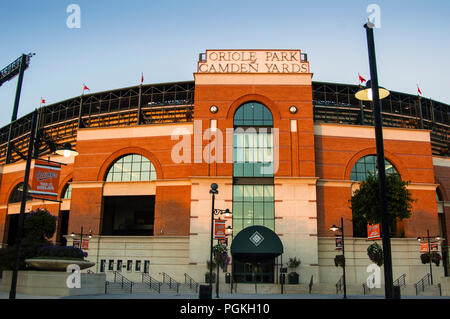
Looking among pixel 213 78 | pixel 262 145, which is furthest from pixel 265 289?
pixel 213 78

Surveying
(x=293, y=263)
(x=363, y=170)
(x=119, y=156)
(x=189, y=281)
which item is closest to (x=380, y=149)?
(x=293, y=263)

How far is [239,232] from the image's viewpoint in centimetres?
3866

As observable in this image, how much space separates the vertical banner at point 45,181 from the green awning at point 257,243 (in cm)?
2146

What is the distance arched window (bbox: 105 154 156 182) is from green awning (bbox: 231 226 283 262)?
43.0 ft

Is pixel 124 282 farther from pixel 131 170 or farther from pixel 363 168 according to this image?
pixel 363 168

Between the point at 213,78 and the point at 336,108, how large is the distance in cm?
2075

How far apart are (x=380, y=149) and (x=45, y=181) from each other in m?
14.8

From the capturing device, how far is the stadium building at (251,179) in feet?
134

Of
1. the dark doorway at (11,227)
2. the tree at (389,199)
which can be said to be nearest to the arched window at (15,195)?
the dark doorway at (11,227)

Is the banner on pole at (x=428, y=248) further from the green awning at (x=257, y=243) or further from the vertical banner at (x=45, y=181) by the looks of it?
the vertical banner at (x=45, y=181)

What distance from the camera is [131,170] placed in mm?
46438

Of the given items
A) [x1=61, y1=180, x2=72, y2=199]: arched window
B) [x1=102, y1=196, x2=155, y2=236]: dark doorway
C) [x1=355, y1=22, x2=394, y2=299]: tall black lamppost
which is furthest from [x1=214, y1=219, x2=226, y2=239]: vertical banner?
[x1=61, y1=180, x2=72, y2=199]: arched window
